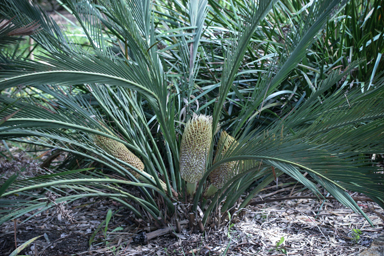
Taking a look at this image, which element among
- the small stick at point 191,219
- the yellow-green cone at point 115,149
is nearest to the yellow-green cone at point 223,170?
the small stick at point 191,219

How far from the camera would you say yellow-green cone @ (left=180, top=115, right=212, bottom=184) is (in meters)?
1.56

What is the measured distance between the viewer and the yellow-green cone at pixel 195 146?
5.12 ft

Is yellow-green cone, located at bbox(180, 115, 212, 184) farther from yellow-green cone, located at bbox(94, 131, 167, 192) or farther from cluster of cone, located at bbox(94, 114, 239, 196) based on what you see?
yellow-green cone, located at bbox(94, 131, 167, 192)

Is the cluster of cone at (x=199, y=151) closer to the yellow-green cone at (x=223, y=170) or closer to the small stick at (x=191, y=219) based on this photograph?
the yellow-green cone at (x=223, y=170)

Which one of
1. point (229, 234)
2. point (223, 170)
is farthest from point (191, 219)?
point (223, 170)

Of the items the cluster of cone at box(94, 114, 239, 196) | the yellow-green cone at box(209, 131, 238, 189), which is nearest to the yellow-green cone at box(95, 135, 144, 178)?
the cluster of cone at box(94, 114, 239, 196)

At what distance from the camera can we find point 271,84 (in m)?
1.68

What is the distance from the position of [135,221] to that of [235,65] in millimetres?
1054

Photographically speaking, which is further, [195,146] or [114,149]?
[114,149]

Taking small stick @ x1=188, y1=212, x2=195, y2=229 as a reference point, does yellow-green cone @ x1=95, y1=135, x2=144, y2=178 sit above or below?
above

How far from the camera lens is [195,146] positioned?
1569 millimetres

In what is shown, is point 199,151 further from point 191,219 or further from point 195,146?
point 191,219

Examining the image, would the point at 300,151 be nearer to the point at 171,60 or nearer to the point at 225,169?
the point at 225,169

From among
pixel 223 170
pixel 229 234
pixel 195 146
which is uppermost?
pixel 195 146
